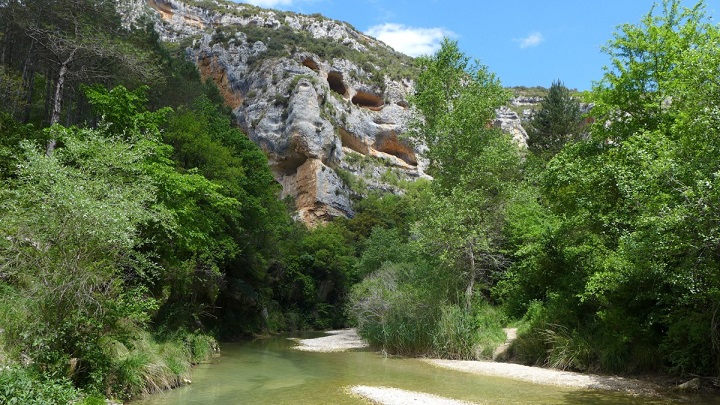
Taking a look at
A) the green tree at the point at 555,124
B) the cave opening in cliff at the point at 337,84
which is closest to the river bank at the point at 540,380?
the green tree at the point at 555,124

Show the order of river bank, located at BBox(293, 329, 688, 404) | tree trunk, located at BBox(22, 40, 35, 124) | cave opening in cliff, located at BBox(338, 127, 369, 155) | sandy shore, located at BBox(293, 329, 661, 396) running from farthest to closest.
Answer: cave opening in cliff, located at BBox(338, 127, 369, 155), tree trunk, located at BBox(22, 40, 35, 124), sandy shore, located at BBox(293, 329, 661, 396), river bank, located at BBox(293, 329, 688, 404)

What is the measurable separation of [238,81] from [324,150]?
2181cm

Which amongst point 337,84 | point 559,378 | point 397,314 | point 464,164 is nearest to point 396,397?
point 559,378

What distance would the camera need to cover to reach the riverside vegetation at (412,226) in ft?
33.6

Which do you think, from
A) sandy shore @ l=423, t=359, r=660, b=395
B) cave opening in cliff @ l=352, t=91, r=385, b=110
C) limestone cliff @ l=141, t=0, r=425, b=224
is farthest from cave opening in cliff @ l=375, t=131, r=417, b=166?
sandy shore @ l=423, t=359, r=660, b=395

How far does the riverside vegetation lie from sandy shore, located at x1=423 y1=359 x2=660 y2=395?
1.08 metres

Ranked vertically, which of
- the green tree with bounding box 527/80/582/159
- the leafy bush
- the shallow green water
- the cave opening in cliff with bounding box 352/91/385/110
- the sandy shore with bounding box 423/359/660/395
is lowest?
the shallow green water

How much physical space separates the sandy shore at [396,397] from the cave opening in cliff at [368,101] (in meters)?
83.9

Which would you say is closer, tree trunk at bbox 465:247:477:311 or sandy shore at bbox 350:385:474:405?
sandy shore at bbox 350:385:474:405

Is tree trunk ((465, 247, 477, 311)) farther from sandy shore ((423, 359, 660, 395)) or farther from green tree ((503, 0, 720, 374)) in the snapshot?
sandy shore ((423, 359, 660, 395))

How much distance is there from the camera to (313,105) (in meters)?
75.7

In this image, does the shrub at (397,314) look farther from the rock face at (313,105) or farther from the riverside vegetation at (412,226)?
the rock face at (313,105)

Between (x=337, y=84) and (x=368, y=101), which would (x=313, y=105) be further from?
(x=368, y=101)

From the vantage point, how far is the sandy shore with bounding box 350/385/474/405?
11867 millimetres
